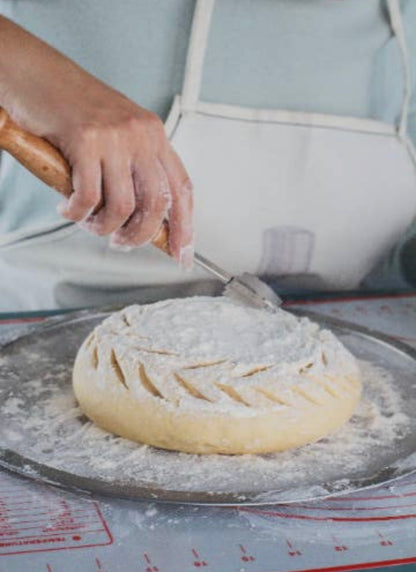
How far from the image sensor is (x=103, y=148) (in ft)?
4.14

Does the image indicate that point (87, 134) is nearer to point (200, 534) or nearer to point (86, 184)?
point (86, 184)

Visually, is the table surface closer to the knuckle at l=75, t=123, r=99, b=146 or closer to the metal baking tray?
the metal baking tray

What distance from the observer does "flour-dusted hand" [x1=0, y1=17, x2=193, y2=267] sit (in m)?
1.26

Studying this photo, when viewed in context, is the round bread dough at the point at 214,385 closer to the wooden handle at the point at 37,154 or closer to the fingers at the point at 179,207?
the fingers at the point at 179,207

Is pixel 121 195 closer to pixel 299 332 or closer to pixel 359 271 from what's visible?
pixel 299 332

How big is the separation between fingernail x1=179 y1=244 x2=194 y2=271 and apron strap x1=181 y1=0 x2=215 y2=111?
0.43 metres

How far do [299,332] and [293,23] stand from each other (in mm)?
611

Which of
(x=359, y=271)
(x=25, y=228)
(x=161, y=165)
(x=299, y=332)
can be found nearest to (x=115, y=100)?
(x=161, y=165)

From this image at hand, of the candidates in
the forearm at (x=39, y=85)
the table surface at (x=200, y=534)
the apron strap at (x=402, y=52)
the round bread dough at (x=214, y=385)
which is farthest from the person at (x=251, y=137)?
the table surface at (x=200, y=534)

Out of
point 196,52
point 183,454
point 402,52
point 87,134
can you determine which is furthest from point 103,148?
point 402,52

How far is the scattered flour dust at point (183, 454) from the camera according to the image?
1179mm

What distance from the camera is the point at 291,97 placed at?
1.78 metres

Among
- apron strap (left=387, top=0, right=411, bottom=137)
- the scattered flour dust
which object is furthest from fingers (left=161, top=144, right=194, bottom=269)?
apron strap (left=387, top=0, right=411, bottom=137)

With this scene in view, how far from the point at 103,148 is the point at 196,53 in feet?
1.64
